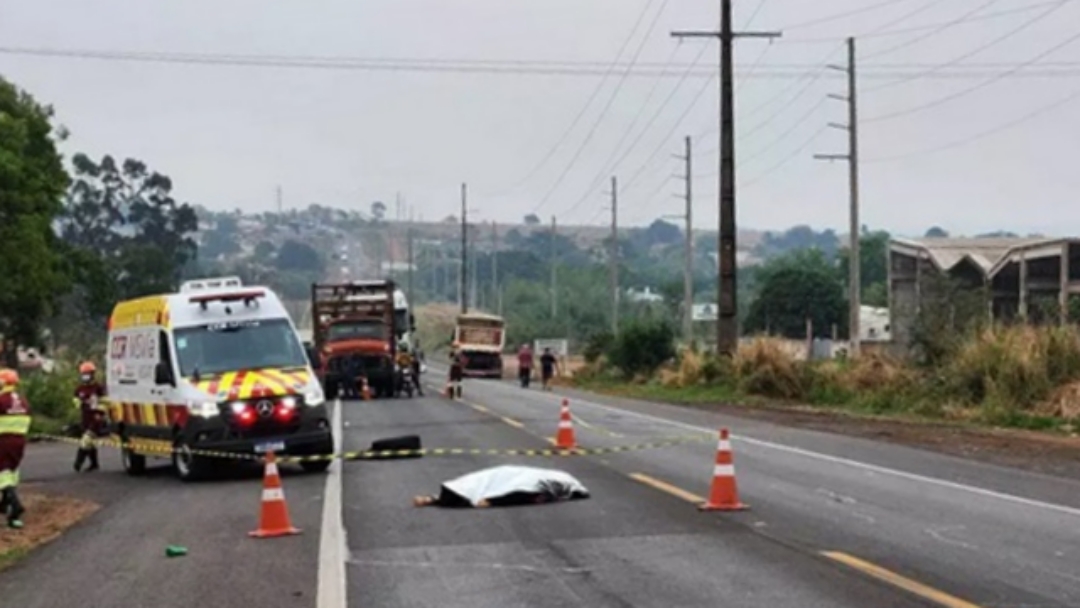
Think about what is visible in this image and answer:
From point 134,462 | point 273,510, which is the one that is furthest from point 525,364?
point 273,510

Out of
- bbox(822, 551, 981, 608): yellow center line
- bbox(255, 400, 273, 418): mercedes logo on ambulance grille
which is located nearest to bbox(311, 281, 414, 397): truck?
bbox(255, 400, 273, 418): mercedes logo on ambulance grille

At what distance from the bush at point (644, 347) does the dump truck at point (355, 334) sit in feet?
40.4

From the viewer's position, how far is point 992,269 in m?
65.9

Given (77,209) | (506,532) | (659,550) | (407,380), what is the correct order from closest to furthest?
(659,550)
(506,532)
(407,380)
(77,209)

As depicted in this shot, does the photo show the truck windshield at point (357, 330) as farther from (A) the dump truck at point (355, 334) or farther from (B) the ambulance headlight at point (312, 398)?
(B) the ambulance headlight at point (312, 398)

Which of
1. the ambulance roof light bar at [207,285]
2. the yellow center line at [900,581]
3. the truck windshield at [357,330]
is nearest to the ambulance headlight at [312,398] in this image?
the ambulance roof light bar at [207,285]

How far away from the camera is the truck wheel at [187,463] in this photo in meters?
23.0

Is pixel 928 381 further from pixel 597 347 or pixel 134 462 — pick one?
pixel 597 347

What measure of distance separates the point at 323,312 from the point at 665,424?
25.2m

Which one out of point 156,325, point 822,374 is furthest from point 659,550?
point 822,374

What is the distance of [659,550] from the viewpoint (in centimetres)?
1366

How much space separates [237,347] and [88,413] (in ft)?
12.3

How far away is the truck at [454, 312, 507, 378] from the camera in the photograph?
85000 millimetres

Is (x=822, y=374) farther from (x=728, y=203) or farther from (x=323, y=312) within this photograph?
(x=323, y=312)
